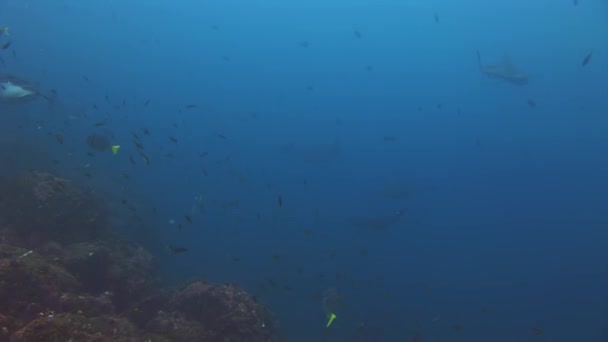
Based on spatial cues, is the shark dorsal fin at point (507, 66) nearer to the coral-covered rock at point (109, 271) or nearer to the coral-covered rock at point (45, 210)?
the coral-covered rock at point (109, 271)

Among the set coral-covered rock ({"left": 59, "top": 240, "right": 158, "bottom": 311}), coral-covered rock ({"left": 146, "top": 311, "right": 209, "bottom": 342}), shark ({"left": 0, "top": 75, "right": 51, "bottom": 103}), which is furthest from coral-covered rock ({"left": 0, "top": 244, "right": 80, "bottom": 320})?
shark ({"left": 0, "top": 75, "right": 51, "bottom": 103})

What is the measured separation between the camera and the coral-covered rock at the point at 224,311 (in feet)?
28.7

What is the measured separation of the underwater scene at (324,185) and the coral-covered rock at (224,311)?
0.18 ft

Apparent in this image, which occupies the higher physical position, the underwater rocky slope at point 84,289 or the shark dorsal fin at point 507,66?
the shark dorsal fin at point 507,66

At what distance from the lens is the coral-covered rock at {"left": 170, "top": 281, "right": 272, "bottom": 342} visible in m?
8.76

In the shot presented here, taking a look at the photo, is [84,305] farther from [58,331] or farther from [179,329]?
[58,331]

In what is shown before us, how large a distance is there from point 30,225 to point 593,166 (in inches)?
2805

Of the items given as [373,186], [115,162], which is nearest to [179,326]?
[115,162]

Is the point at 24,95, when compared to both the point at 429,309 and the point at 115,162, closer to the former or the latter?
the point at 115,162

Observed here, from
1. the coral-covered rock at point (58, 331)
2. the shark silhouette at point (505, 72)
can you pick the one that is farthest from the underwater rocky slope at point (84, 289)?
the shark silhouette at point (505, 72)

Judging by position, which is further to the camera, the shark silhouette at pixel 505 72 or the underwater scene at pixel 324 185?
the shark silhouette at pixel 505 72

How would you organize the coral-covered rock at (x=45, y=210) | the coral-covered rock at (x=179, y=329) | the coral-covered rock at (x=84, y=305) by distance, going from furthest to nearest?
1. the coral-covered rock at (x=45, y=210)
2. the coral-covered rock at (x=179, y=329)
3. the coral-covered rock at (x=84, y=305)

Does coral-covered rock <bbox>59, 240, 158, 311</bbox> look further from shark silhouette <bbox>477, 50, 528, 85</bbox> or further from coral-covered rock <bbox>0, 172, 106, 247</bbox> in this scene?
shark silhouette <bbox>477, 50, 528, 85</bbox>

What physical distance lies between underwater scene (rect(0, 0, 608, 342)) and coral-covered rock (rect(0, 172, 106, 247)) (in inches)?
2.4
